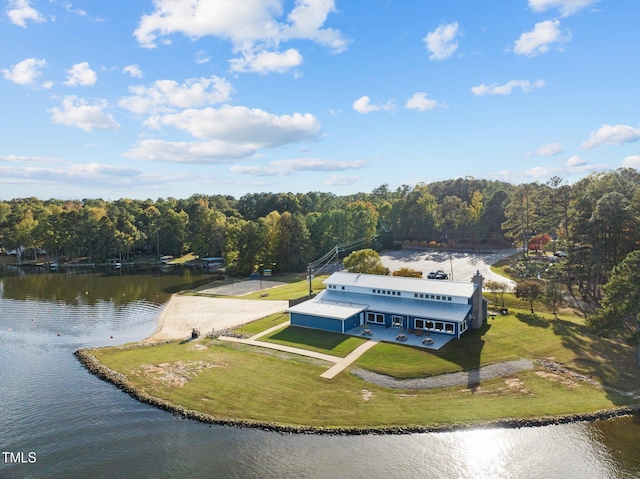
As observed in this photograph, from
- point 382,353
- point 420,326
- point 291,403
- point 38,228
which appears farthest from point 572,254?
point 38,228

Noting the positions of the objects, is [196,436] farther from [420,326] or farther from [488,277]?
[488,277]

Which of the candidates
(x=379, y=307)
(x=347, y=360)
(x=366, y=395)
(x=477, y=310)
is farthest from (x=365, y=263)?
(x=366, y=395)

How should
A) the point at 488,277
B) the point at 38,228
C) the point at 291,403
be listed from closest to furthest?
1. the point at 291,403
2. the point at 488,277
3. the point at 38,228

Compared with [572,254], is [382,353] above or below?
below

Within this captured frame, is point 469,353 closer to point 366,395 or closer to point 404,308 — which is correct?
point 404,308

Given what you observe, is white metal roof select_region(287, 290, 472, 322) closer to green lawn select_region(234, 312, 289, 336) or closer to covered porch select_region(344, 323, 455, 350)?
covered porch select_region(344, 323, 455, 350)

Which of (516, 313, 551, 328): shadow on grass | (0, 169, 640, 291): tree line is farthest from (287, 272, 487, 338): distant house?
(0, 169, 640, 291): tree line

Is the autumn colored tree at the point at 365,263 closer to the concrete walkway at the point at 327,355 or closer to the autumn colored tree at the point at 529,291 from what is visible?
the autumn colored tree at the point at 529,291
